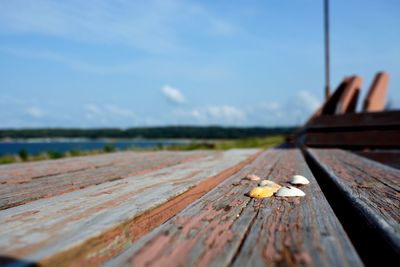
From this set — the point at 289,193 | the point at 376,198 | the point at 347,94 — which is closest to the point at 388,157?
the point at 347,94

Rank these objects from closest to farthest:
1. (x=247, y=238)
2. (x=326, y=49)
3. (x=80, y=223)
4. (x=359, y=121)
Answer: (x=247, y=238), (x=80, y=223), (x=359, y=121), (x=326, y=49)

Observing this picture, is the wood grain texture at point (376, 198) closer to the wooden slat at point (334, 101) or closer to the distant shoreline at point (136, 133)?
the wooden slat at point (334, 101)

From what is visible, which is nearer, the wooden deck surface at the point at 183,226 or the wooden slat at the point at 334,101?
the wooden deck surface at the point at 183,226

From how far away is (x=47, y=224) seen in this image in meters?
1.05

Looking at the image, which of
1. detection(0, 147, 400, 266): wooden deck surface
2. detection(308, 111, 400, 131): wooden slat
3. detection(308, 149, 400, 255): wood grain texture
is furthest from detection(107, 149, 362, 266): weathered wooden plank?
detection(308, 111, 400, 131): wooden slat

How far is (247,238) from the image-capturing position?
92cm

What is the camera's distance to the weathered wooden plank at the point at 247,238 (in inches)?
30.6

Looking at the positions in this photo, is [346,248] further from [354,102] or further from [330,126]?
[354,102]

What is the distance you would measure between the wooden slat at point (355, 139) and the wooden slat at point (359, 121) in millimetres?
104

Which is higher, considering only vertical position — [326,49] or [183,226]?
[326,49]

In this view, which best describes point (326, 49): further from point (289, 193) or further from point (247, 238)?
point (247, 238)

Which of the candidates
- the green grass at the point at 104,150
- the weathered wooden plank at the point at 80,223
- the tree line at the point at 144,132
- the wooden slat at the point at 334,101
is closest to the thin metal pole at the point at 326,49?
the wooden slat at the point at 334,101

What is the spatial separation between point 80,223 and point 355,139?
14.6 ft

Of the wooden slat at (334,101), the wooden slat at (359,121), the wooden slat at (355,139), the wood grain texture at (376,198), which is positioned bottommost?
the wood grain texture at (376,198)
